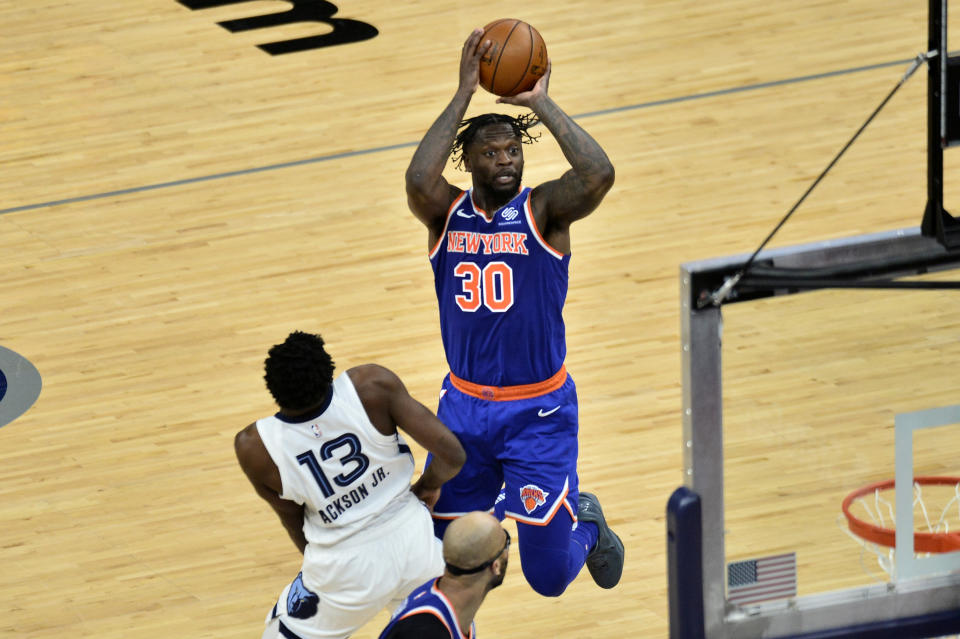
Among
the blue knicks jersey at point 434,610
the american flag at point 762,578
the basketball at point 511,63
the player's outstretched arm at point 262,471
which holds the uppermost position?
the basketball at point 511,63

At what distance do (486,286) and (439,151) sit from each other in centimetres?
53

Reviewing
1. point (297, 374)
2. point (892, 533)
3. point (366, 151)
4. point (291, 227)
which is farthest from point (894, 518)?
point (366, 151)

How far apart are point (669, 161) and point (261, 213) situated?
2842mm

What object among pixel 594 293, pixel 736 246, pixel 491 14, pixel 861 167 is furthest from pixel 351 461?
pixel 491 14

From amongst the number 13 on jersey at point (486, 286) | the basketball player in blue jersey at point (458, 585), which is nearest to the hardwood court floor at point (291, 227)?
the number 13 on jersey at point (486, 286)

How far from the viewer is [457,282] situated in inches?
229

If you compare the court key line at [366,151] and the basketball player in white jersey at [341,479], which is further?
the court key line at [366,151]

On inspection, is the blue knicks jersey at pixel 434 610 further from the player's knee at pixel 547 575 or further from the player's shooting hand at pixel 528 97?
the player's shooting hand at pixel 528 97

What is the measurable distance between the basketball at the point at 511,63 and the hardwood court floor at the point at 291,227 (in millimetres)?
2210

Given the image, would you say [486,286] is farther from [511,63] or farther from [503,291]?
[511,63]

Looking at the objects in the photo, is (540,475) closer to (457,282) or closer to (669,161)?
(457,282)

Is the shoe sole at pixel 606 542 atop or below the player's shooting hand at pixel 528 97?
below

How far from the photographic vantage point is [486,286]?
578 centimetres

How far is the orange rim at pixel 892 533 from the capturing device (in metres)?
4.66
